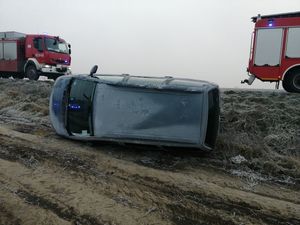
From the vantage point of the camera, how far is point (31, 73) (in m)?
19.1

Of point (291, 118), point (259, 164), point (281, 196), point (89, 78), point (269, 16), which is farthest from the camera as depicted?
point (269, 16)

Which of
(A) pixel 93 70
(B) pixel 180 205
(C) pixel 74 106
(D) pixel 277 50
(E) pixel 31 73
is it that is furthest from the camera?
(E) pixel 31 73

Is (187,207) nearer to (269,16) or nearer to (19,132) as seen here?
(19,132)

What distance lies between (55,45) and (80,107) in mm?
13271

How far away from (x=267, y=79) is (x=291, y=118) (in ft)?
15.0

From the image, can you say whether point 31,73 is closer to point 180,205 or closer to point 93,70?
point 93,70

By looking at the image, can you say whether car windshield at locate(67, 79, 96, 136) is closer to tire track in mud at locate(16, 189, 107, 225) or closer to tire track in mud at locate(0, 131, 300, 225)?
tire track in mud at locate(0, 131, 300, 225)

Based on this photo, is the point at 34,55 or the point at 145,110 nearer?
the point at 145,110

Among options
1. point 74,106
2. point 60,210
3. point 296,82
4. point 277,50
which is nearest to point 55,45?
point 277,50

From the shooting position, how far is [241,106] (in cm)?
872

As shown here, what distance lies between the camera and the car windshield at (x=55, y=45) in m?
18.5

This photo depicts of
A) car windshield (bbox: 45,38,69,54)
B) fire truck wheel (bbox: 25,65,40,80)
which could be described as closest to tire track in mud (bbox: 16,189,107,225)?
car windshield (bbox: 45,38,69,54)

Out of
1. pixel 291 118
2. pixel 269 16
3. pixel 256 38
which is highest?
pixel 269 16

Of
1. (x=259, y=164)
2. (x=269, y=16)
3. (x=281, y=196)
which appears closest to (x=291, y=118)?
(x=259, y=164)
